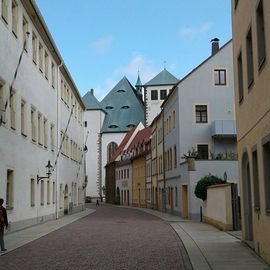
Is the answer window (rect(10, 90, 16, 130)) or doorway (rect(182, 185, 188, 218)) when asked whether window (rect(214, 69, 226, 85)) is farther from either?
window (rect(10, 90, 16, 130))

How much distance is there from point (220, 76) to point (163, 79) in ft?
174

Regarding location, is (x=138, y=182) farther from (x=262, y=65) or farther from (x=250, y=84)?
(x=262, y=65)

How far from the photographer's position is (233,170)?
35.2 metres

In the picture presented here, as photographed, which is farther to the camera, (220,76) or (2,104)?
(220,76)

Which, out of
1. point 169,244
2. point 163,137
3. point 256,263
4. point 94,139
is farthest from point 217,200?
point 94,139

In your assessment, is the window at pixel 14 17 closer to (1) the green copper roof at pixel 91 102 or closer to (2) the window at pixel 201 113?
(2) the window at pixel 201 113

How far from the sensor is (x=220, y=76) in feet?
133

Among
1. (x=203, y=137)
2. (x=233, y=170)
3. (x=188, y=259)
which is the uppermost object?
(x=203, y=137)

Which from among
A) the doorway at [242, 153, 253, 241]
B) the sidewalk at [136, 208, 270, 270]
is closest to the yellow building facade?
the sidewalk at [136, 208, 270, 270]

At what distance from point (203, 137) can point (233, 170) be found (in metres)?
5.72

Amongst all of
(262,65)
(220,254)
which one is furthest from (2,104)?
(262,65)

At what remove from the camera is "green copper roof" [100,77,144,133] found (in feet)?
342

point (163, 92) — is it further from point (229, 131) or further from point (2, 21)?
point (2, 21)

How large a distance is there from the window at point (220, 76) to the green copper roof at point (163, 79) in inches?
2011
